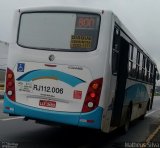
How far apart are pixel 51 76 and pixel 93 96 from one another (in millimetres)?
1124

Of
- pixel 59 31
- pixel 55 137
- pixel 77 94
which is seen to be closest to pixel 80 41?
pixel 59 31

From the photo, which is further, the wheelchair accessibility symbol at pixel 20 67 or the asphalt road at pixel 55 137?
the asphalt road at pixel 55 137

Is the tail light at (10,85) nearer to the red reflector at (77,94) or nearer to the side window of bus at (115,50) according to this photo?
the red reflector at (77,94)

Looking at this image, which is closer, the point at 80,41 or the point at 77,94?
the point at 77,94

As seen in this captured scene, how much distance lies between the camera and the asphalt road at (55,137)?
12.0 metres

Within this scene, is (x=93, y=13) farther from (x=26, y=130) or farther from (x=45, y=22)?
(x=26, y=130)

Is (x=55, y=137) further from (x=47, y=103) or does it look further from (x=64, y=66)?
(x=64, y=66)

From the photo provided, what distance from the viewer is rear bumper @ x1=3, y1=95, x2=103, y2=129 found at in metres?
11.0

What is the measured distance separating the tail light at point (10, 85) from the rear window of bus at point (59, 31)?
761mm

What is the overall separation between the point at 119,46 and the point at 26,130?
391cm

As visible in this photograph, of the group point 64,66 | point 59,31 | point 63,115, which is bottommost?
point 63,115

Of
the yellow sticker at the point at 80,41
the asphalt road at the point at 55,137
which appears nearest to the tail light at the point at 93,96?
the yellow sticker at the point at 80,41

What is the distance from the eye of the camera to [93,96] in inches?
435

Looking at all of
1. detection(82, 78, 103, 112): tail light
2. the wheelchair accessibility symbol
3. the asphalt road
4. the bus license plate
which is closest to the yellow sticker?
detection(82, 78, 103, 112): tail light
